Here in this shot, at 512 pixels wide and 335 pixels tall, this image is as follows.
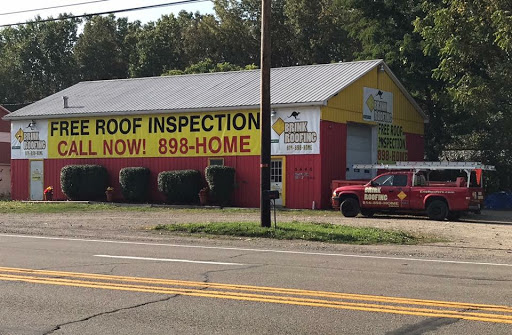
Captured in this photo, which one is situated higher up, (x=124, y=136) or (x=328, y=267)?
(x=124, y=136)

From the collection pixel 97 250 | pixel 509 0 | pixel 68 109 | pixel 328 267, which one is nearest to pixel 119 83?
pixel 68 109

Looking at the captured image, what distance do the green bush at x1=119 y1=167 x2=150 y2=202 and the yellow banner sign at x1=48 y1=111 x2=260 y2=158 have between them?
117 centimetres

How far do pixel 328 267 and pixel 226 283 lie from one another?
102 inches

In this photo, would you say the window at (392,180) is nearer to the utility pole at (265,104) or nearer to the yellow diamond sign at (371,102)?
the utility pole at (265,104)

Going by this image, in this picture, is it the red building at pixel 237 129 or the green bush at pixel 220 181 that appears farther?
the green bush at pixel 220 181

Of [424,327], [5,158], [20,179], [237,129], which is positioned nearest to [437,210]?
[237,129]

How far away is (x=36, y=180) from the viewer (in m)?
36.8

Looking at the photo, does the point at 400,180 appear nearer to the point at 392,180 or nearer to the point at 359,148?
the point at 392,180

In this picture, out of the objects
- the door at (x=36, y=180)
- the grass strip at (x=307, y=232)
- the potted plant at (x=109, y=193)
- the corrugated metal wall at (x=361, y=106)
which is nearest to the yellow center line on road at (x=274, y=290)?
the grass strip at (x=307, y=232)

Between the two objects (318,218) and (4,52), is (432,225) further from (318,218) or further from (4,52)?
(4,52)

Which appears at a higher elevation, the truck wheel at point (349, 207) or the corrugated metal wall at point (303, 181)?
the corrugated metal wall at point (303, 181)

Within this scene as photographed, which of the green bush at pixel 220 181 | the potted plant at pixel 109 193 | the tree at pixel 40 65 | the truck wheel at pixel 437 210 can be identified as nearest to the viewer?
the truck wheel at pixel 437 210

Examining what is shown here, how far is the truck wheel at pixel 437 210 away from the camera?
24078 mm

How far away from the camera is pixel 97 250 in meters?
14.8
